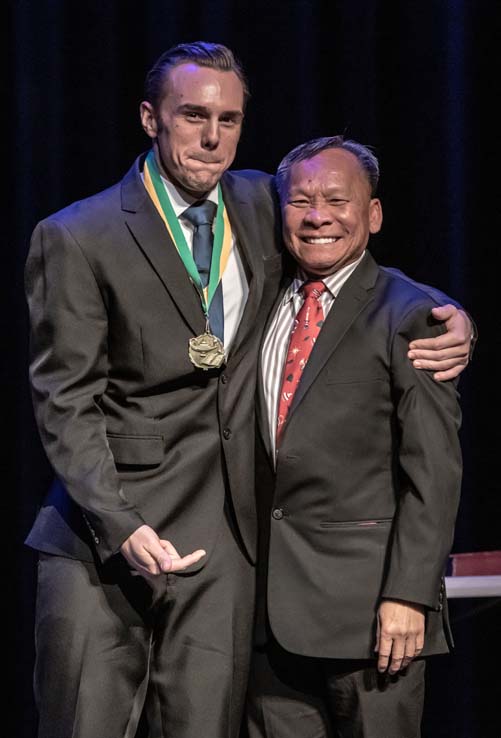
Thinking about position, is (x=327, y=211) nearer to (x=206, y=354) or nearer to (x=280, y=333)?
(x=280, y=333)

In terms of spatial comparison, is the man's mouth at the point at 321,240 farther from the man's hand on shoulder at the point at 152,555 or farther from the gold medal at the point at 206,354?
the man's hand on shoulder at the point at 152,555

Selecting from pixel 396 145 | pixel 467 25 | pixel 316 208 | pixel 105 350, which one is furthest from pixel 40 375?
pixel 467 25

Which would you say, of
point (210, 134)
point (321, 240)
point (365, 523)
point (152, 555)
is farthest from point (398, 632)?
point (210, 134)

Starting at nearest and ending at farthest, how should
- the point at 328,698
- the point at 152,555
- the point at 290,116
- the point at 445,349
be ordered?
the point at 152,555 → the point at 445,349 → the point at 328,698 → the point at 290,116

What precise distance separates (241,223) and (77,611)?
791mm

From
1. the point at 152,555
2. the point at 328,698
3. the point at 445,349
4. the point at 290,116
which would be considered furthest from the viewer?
the point at 290,116

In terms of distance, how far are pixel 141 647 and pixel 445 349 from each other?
0.78 meters

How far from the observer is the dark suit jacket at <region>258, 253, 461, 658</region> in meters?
2.17

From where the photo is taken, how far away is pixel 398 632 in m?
2.12

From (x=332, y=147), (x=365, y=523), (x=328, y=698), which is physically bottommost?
(x=328, y=698)

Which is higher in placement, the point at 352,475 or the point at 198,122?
the point at 198,122

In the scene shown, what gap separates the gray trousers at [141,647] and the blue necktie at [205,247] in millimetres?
379

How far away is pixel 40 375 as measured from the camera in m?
2.22

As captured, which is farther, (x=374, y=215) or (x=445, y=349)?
(x=374, y=215)
